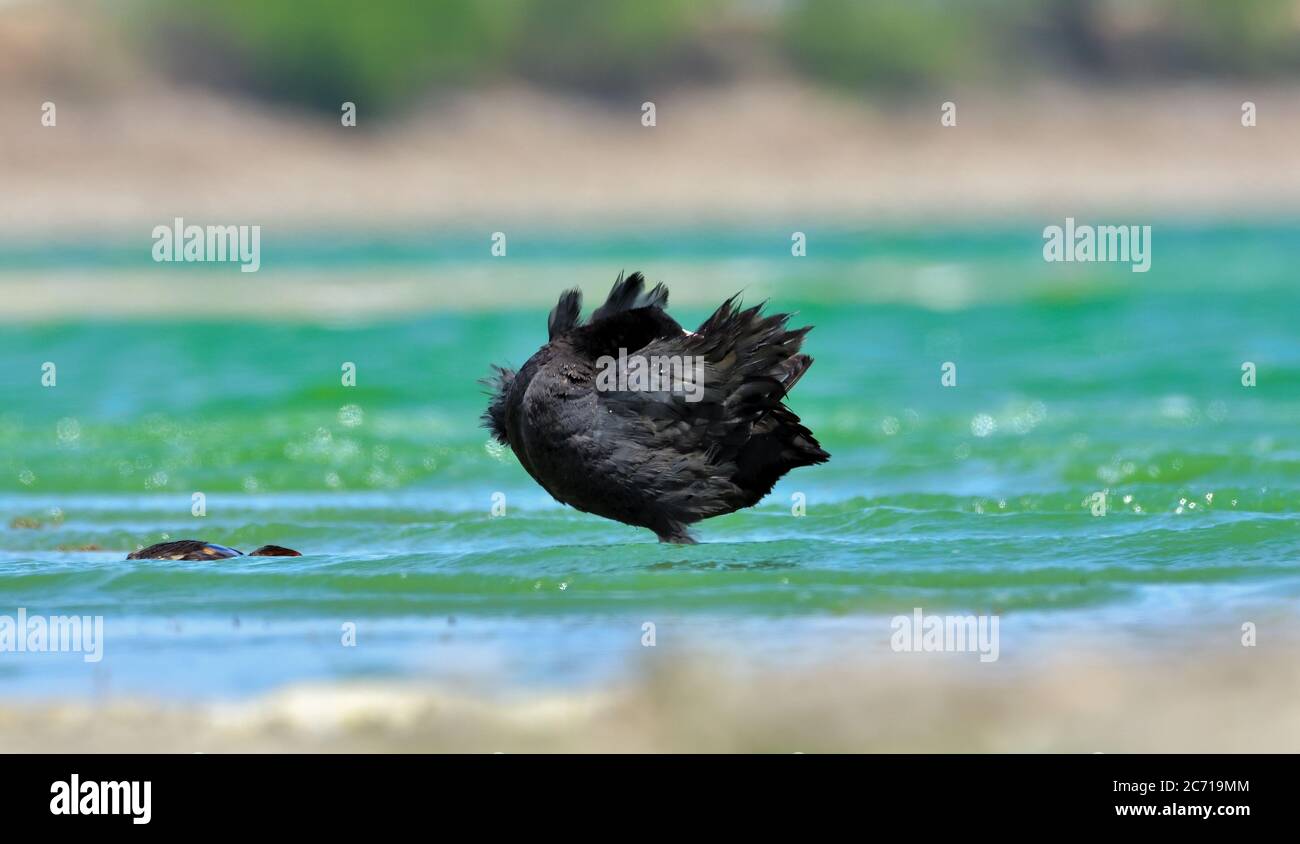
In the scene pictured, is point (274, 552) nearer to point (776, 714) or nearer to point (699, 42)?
point (776, 714)

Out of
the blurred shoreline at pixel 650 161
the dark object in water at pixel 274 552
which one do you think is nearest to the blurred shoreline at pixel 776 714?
the dark object in water at pixel 274 552

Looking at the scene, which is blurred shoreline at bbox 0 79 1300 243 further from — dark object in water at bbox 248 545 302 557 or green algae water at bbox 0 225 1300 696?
dark object in water at bbox 248 545 302 557

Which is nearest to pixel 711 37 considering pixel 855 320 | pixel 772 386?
pixel 855 320

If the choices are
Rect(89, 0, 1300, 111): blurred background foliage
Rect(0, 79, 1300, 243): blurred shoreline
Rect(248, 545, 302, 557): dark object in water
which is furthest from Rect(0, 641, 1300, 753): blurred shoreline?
Rect(89, 0, 1300, 111): blurred background foliage

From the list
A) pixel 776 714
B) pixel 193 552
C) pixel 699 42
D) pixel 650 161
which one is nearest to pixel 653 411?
pixel 193 552

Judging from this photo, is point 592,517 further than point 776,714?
Yes

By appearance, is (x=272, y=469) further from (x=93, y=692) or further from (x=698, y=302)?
(x=698, y=302)
